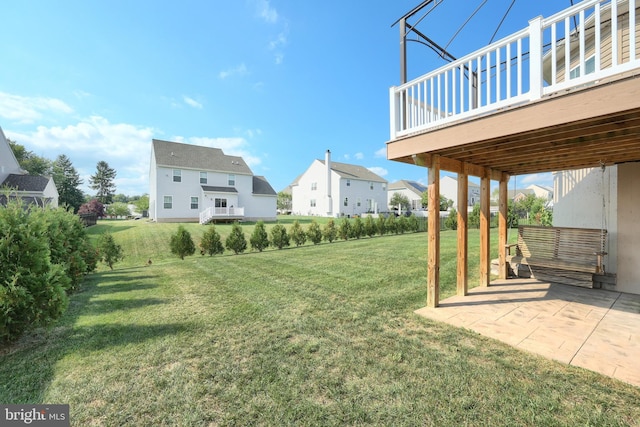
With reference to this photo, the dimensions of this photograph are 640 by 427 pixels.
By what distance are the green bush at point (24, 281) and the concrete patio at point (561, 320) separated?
5.00 m

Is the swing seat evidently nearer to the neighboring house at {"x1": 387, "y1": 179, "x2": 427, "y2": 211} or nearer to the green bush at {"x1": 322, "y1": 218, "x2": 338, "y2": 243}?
the green bush at {"x1": 322, "y1": 218, "x2": 338, "y2": 243}

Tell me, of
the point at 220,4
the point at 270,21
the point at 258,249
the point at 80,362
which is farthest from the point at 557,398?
the point at 270,21

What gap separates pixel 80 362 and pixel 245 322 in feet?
5.78

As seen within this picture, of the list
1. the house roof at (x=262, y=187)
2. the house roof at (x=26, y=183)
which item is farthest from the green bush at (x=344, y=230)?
the house roof at (x=26, y=183)

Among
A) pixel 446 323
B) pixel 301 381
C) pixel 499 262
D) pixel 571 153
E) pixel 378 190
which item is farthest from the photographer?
pixel 378 190

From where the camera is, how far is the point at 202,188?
24.9 m

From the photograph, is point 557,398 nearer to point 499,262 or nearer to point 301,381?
point 301,381

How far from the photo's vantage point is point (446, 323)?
368 cm

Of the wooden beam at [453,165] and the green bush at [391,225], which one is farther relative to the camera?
the green bush at [391,225]

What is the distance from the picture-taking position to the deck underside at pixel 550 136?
95.9 inches

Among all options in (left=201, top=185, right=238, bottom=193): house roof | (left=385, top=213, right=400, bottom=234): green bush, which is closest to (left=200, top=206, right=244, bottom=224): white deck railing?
(left=201, top=185, right=238, bottom=193): house roof

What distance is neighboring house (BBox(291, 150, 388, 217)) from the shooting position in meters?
34.4

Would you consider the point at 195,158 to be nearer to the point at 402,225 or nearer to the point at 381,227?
the point at 381,227

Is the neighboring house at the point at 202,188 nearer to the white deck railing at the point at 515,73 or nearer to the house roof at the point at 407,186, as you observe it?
the white deck railing at the point at 515,73
